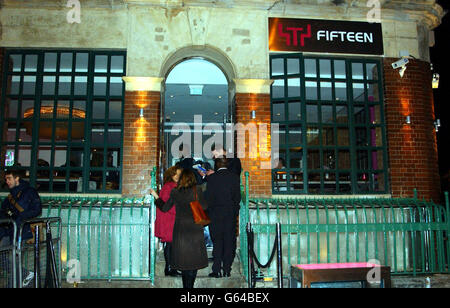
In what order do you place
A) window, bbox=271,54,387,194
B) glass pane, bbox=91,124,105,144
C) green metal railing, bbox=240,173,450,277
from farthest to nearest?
window, bbox=271,54,387,194
glass pane, bbox=91,124,105,144
green metal railing, bbox=240,173,450,277

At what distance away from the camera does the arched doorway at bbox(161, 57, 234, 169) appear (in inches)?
376

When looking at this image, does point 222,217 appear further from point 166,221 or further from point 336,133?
point 336,133

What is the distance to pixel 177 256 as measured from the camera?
4.70m

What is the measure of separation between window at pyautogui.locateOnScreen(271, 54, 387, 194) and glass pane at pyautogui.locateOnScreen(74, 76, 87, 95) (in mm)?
4612

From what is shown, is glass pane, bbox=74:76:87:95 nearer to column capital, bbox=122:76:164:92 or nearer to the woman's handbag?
column capital, bbox=122:76:164:92

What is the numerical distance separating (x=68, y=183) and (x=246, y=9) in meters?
5.88

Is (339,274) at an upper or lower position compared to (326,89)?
lower

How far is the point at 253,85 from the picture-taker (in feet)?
27.3

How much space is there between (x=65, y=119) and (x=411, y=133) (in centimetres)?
Answer: 830

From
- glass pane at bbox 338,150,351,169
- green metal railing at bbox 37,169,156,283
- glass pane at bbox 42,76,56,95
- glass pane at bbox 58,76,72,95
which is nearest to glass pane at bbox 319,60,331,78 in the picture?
glass pane at bbox 338,150,351,169

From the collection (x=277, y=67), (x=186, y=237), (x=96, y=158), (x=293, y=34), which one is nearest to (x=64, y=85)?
(x=96, y=158)

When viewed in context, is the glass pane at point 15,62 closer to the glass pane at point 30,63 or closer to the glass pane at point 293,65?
the glass pane at point 30,63
